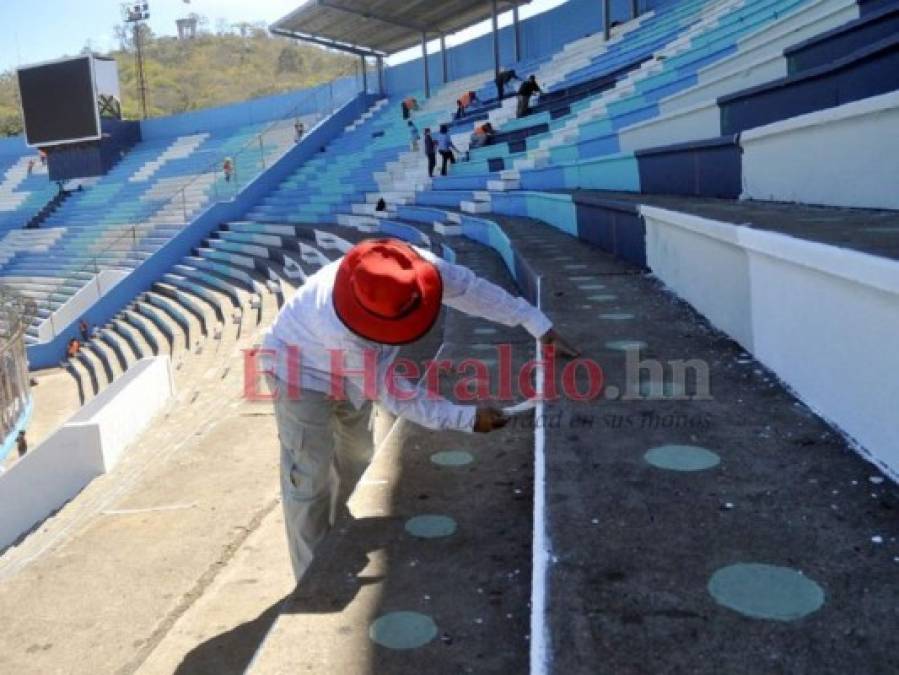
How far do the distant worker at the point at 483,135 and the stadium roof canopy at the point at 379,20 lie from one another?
13.1 feet

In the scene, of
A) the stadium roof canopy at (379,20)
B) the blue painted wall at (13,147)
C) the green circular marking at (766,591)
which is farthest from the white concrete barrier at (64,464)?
the blue painted wall at (13,147)

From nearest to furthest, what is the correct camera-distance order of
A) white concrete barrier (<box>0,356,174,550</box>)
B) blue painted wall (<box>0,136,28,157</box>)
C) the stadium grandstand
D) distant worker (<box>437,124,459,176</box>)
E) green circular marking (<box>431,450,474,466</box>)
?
the stadium grandstand → green circular marking (<box>431,450,474,466</box>) → white concrete barrier (<box>0,356,174,550</box>) → distant worker (<box>437,124,459,176</box>) → blue painted wall (<box>0,136,28,157</box>)

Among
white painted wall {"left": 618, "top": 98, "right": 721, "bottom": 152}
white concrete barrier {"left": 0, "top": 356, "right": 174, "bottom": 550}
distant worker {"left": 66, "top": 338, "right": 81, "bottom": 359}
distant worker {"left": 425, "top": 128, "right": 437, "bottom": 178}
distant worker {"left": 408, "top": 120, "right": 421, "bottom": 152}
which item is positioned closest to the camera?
white painted wall {"left": 618, "top": 98, "right": 721, "bottom": 152}

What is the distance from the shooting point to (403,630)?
172 centimetres

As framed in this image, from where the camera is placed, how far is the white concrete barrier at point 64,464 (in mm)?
6695

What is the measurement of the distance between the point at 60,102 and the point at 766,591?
28257 mm

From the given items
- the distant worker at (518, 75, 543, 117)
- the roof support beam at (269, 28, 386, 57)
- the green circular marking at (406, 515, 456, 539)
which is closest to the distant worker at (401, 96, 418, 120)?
the roof support beam at (269, 28, 386, 57)

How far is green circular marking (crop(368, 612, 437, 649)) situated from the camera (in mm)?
1668

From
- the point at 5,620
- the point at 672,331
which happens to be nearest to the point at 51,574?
the point at 5,620

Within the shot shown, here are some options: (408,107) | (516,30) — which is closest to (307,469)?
(516,30)

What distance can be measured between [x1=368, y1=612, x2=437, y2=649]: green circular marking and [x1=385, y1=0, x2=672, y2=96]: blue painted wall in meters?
16.8

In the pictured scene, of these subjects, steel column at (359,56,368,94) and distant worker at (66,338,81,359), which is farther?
steel column at (359,56,368,94)

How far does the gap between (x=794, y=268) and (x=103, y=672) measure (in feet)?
8.52

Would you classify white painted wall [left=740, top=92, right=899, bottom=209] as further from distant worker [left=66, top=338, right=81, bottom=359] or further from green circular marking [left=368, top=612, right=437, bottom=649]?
distant worker [left=66, top=338, right=81, bottom=359]
